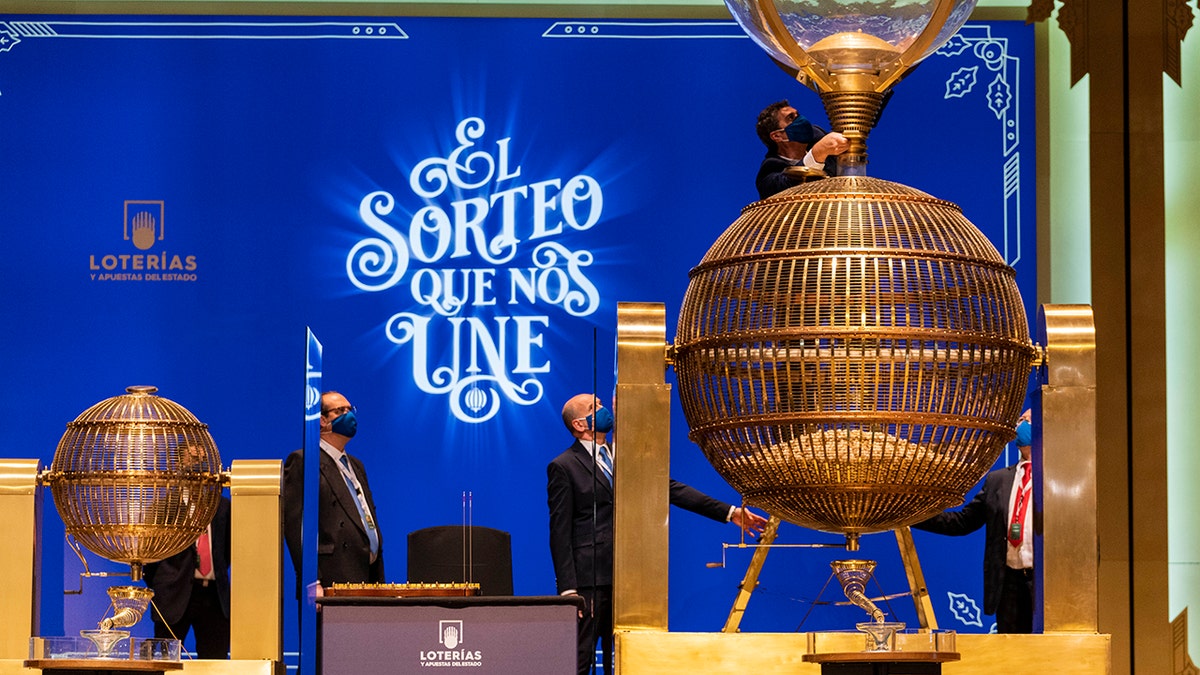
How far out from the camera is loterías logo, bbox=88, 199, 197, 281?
7414 millimetres

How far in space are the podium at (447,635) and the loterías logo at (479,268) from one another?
4273 mm

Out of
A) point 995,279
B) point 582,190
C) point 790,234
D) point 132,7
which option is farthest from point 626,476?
point 132,7

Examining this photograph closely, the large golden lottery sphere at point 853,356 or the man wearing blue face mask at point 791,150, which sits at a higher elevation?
the man wearing blue face mask at point 791,150

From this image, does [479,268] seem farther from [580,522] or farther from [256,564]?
[256,564]

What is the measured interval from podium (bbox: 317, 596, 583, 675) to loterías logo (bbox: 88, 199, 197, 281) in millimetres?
4506

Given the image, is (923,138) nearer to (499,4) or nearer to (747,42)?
(747,42)

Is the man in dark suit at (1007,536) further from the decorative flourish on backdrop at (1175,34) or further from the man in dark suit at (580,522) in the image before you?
the decorative flourish on backdrop at (1175,34)

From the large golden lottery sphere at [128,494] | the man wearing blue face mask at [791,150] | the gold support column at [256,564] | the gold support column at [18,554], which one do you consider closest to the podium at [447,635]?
the gold support column at [256,564]

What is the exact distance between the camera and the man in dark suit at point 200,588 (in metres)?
6.49

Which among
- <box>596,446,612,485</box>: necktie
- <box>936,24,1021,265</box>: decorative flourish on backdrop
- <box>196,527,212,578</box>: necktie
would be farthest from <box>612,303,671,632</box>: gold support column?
<box>936,24,1021,265</box>: decorative flourish on backdrop

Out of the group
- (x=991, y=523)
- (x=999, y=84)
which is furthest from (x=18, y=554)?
(x=999, y=84)

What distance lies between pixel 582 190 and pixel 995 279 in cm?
526

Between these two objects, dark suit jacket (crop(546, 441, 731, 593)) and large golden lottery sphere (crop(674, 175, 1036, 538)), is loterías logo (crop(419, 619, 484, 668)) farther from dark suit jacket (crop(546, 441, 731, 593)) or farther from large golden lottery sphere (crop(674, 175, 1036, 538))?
dark suit jacket (crop(546, 441, 731, 593))

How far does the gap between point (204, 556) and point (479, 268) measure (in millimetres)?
1685
